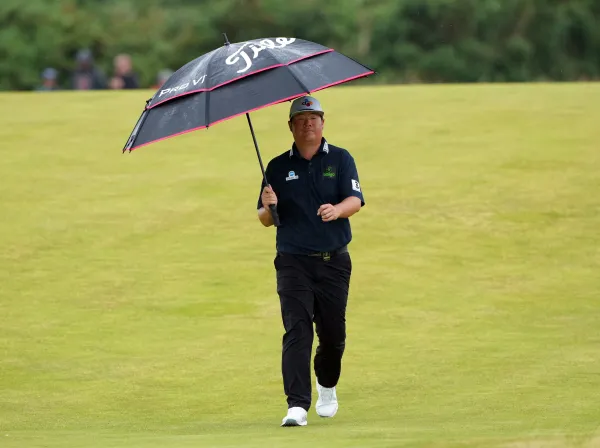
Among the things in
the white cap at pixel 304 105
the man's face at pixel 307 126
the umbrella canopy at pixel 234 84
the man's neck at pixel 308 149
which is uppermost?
the umbrella canopy at pixel 234 84

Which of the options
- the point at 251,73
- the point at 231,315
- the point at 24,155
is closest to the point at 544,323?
the point at 231,315

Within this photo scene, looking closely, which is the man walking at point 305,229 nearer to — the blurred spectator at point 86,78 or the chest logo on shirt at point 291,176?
the chest logo on shirt at point 291,176

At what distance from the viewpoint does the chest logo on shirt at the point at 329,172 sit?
8539 millimetres

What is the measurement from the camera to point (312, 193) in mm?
8516

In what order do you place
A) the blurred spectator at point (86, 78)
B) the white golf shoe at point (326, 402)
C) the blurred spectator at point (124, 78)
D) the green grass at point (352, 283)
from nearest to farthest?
1. the white golf shoe at point (326, 402)
2. the green grass at point (352, 283)
3. the blurred spectator at point (124, 78)
4. the blurred spectator at point (86, 78)

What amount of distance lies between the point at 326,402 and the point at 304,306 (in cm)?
85

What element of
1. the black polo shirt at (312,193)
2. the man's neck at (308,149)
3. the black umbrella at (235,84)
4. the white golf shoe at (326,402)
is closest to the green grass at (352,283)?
the white golf shoe at (326,402)

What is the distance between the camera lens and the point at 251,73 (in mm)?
8062

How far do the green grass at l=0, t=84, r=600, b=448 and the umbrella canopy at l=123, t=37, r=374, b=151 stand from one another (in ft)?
5.66

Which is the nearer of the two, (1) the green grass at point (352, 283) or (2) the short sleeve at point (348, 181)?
(2) the short sleeve at point (348, 181)

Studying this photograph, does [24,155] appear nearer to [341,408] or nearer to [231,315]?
[231,315]

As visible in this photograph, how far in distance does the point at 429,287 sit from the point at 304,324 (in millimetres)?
6006

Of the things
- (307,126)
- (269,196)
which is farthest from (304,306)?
(307,126)

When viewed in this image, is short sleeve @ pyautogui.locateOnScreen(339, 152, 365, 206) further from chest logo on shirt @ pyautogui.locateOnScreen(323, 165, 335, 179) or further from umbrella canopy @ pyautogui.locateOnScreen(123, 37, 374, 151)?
umbrella canopy @ pyautogui.locateOnScreen(123, 37, 374, 151)
